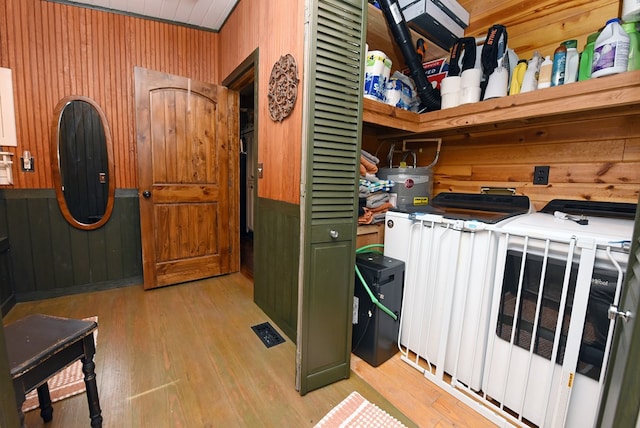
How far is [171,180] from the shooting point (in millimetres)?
2773

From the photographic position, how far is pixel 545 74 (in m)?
1.56

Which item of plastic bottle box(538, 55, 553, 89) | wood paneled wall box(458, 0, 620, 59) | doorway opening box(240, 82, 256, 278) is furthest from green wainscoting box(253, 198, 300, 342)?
doorway opening box(240, 82, 256, 278)

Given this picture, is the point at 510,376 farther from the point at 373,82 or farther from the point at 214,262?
the point at 214,262

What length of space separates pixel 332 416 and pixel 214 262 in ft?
7.10

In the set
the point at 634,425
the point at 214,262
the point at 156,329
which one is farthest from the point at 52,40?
the point at 634,425

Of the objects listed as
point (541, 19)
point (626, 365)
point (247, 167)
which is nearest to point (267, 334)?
point (626, 365)

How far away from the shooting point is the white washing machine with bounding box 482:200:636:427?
110 centimetres

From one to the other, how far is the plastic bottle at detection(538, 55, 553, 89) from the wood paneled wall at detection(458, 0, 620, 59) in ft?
0.99

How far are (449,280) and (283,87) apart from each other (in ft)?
5.29

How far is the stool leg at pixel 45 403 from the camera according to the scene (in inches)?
49.6

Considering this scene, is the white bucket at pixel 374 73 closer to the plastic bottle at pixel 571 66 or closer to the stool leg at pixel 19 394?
the plastic bottle at pixel 571 66

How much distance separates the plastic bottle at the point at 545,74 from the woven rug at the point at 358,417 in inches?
76.2

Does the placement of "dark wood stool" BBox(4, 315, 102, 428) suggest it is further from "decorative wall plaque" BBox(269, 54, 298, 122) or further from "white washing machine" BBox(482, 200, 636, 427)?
"white washing machine" BBox(482, 200, 636, 427)

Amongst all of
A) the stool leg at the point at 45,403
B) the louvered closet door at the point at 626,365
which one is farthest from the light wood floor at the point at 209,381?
the louvered closet door at the point at 626,365
